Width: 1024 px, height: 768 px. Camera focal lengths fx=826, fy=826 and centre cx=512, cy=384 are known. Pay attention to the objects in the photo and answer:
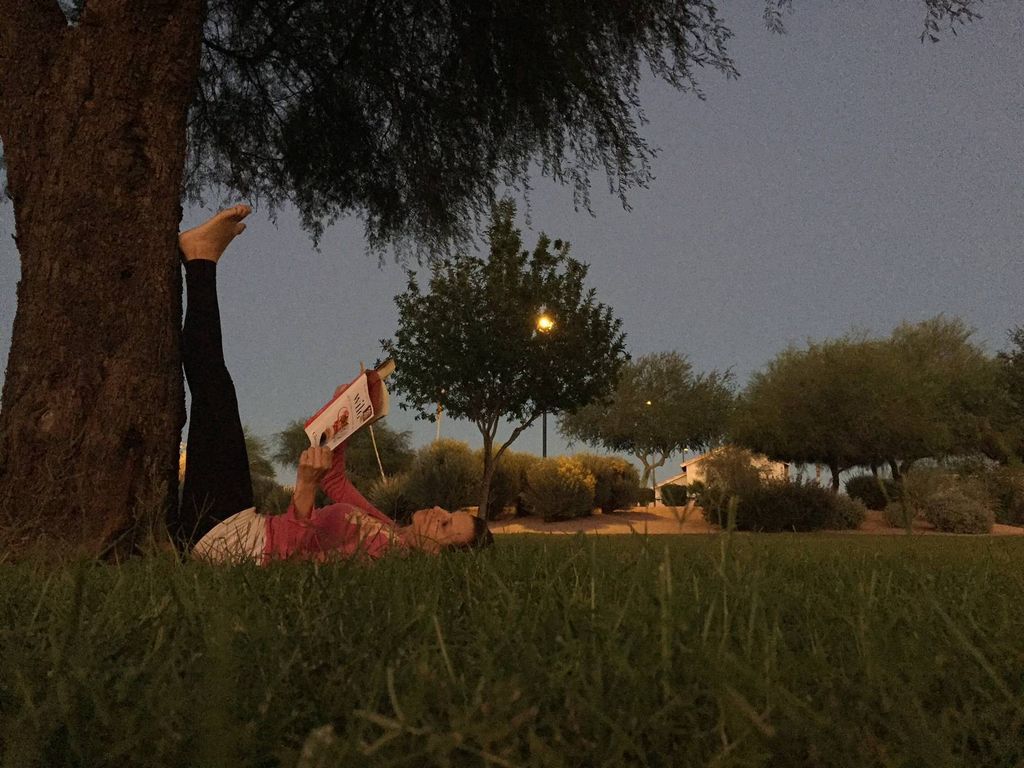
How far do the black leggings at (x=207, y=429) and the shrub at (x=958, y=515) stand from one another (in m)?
24.6

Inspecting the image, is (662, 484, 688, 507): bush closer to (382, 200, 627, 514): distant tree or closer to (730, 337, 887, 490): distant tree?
(382, 200, 627, 514): distant tree

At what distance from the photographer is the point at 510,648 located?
2080 mm

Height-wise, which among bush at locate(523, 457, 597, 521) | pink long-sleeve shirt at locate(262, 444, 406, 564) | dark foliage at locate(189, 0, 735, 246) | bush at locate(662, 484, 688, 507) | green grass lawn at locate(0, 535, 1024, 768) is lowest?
green grass lawn at locate(0, 535, 1024, 768)

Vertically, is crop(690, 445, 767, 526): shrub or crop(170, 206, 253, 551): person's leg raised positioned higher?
crop(690, 445, 767, 526): shrub

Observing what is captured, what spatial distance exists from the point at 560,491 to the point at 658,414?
2370cm

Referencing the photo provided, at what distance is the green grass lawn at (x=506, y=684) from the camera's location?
153 cm

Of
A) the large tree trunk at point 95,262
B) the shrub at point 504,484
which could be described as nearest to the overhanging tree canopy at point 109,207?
the large tree trunk at point 95,262

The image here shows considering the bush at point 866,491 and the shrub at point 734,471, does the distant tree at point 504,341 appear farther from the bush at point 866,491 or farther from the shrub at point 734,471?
the bush at point 866,491

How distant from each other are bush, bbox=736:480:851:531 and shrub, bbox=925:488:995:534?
2.47 metres

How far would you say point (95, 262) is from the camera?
217 inches

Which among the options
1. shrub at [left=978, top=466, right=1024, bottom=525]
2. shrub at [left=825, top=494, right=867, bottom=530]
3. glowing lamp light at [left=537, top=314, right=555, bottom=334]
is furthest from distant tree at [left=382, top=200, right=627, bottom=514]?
shrub at [left=978, top=466, right=1024, bottom=525]

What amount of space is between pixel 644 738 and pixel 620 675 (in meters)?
0.14

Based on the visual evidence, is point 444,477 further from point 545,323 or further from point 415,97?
point 415,97

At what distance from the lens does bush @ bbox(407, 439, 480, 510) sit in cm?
2625
